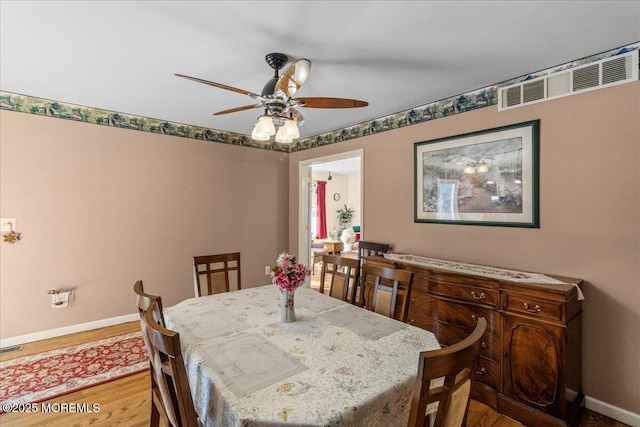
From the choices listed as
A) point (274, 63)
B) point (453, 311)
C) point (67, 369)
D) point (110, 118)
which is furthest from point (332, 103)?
point (67, 369)

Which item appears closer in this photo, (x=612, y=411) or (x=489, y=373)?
(x=612, y=411)

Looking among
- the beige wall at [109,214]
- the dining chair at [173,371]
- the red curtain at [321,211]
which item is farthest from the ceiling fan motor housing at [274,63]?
the red curtain at [321,211]

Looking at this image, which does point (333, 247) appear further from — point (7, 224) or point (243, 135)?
point (7, 224)

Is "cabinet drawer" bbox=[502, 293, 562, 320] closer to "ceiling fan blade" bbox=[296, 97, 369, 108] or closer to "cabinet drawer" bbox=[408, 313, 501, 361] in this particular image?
"cabinet drawer" bbox=[408, 313, 501, 361]

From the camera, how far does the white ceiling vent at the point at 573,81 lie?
2.01 m

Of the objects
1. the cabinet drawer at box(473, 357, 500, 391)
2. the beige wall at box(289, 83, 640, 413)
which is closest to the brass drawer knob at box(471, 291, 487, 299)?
the cabinet drawer at box(473, 357, 500, 391)

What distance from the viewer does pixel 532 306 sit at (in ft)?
6.52

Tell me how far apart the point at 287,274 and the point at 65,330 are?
3.11m

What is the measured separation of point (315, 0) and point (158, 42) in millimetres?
1122

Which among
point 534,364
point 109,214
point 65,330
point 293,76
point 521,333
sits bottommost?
point 65,330

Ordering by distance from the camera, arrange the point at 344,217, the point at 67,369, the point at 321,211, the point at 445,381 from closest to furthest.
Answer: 1. the point at 445,381
2. the point at 67,369
3. the point at 321,211
4. the point at 344,217

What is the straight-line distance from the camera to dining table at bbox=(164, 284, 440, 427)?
101cm

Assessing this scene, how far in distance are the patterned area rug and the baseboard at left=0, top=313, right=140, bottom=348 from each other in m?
0.40

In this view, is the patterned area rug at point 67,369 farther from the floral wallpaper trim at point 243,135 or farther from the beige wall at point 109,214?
the floral wallpaper trim at point 243,135
